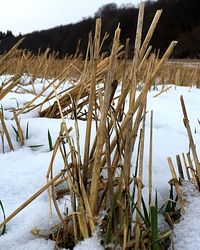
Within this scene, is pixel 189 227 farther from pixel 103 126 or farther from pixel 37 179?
pixel 37 179

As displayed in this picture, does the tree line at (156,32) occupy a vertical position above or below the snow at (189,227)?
above

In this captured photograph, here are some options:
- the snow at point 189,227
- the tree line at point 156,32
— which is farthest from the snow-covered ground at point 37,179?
the tree line at point 156,32

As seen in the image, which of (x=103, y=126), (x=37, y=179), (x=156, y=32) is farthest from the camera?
(x=156, y=32)

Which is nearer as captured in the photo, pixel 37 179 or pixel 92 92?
pixel 92 92

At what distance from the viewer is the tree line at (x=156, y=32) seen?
24.3m

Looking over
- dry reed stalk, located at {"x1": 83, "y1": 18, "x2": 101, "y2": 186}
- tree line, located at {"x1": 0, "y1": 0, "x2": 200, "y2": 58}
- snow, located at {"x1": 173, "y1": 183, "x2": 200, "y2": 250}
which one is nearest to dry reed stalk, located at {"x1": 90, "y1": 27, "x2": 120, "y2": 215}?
dry reed stalk, located at {"x1": 83, "y1": 18, "x2": 101, "y2": 186}

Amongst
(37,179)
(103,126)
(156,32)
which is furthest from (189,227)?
(156,32)

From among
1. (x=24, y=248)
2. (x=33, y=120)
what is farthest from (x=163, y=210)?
(x=33, y=120)

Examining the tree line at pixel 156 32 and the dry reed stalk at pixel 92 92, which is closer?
the dry reed stalk at pixel 92 92

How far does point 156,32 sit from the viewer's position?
26891mm

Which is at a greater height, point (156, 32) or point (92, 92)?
point (156, 32)

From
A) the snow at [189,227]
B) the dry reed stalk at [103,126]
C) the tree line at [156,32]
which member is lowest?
the snow at [189,227]

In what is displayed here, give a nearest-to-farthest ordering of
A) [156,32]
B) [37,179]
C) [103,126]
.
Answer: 1. [103,126]
2. [37,179]
3. [156,32]

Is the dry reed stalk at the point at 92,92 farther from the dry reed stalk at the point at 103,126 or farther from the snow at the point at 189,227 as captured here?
the snow at the point at 189,227
